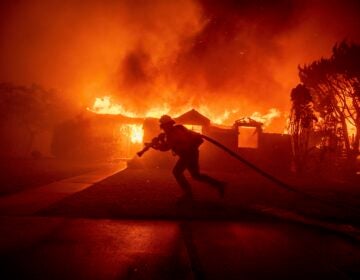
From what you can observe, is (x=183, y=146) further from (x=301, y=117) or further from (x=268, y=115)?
(x=268, y=115)

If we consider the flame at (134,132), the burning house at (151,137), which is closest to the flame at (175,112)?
the flame at (134,132)

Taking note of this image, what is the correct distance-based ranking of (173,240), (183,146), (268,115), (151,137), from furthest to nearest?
(268,115) → (151,137) → (183,146) → (173,240)

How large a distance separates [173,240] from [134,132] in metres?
24.5

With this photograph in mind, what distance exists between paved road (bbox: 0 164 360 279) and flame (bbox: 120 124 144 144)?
69.9 feet

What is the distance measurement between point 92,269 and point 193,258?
1.06 meters

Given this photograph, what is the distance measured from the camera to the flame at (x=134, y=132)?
27750 millimetres

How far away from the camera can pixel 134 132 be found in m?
28.2

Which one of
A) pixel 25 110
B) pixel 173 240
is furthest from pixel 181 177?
pixel 25 110

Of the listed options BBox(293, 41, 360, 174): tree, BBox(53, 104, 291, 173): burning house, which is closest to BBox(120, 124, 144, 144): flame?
BBox(53, 104, 291, 173): burning house

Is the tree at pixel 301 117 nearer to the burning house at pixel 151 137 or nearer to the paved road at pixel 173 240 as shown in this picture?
the burning house at pixel 151 137

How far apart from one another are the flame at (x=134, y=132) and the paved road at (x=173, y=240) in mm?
21301

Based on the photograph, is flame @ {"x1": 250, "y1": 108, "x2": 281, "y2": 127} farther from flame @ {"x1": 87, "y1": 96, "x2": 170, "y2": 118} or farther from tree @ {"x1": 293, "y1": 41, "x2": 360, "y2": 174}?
tree @ {"x1": 293, "y1": 41, "x2": 360, "y2": 174}

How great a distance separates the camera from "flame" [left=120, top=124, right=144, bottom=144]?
91.0 feet

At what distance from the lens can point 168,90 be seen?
38.1m
